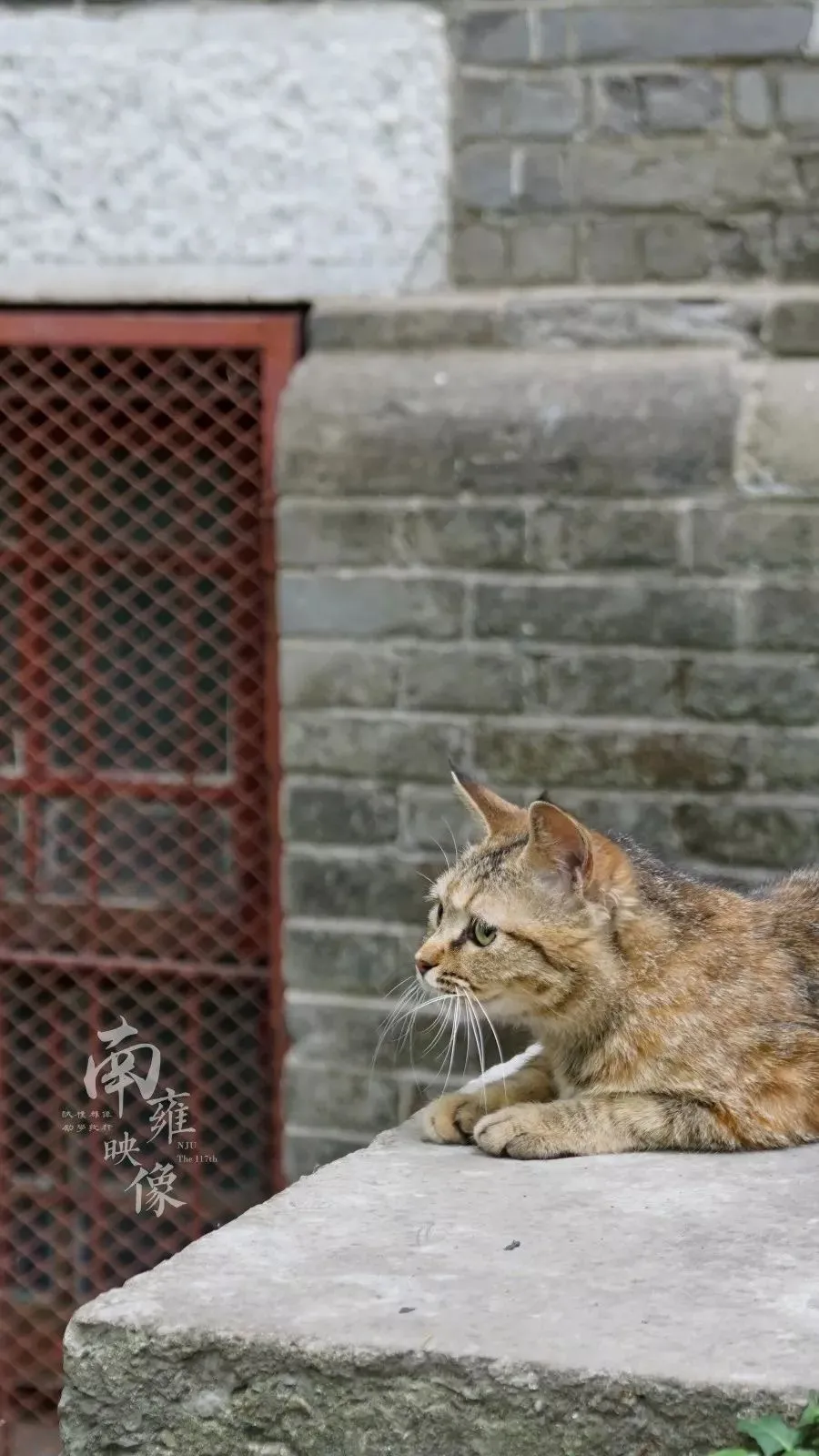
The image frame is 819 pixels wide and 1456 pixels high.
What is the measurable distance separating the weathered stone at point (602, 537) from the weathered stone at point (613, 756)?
1.26 ft

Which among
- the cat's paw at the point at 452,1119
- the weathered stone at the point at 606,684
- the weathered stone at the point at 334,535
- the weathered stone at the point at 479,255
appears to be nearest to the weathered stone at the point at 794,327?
the weathered stone at the point at 479,255

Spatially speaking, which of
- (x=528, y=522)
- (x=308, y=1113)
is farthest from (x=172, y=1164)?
(x=528, y=522)

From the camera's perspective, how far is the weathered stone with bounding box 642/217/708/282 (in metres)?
4.46

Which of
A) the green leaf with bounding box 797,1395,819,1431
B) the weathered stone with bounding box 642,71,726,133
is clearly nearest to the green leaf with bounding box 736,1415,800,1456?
the green leaf with bounding box 797,1395,819,1431

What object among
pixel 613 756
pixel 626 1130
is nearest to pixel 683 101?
pixel 613 756

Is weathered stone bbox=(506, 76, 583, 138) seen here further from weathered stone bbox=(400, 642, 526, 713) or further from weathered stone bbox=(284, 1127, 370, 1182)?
weathered stone bbox=(284, 1127, 370, 1182)

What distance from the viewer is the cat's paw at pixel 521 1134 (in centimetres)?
315

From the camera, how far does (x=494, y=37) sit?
452 centimetres

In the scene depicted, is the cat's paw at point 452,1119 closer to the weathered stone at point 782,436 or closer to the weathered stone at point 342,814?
the weathered stone at point 342,814

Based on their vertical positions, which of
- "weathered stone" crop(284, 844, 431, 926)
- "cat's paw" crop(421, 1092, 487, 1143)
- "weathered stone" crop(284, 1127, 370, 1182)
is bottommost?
"weathered stone" crop(284, 1127, 370, 1182)

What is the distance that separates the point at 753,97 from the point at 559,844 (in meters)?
2.07

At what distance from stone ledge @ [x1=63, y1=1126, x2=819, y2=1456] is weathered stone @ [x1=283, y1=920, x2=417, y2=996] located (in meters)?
1.82

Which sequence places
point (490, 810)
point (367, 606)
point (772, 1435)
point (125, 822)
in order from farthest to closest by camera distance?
point (125, 822), point (367, 606), point (490, 810), point (772, 1435)

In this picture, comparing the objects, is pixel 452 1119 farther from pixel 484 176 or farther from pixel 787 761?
pixel 484 176
